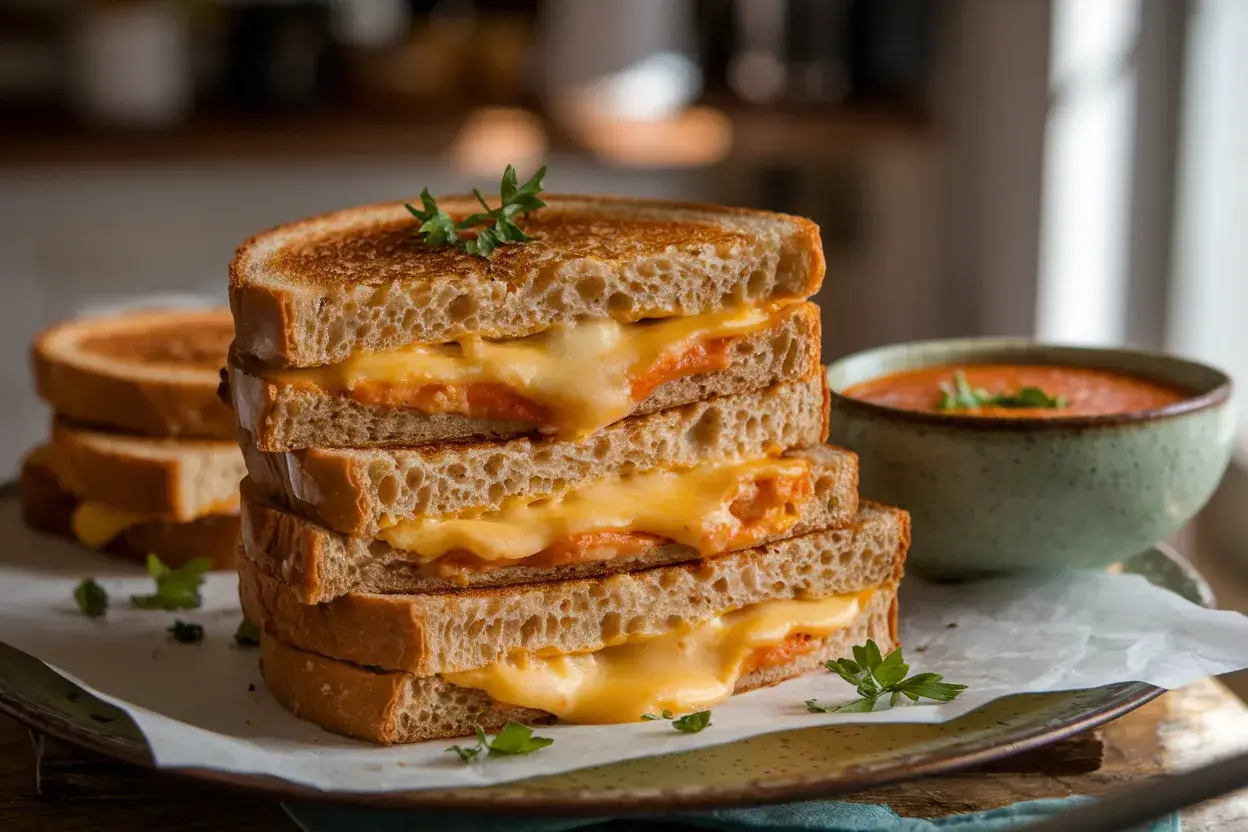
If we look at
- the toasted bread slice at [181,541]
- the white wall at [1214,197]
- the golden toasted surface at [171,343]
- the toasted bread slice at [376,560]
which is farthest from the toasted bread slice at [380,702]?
the white wall at [1214,197]

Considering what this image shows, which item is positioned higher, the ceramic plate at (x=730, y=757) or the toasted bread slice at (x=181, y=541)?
the ceramic plate at (x=730, y=757)

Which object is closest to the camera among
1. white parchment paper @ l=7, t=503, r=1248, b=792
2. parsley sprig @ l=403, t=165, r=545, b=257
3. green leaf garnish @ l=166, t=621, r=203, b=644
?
white parchment paper @ l=7, t=503, r=1248, b=792

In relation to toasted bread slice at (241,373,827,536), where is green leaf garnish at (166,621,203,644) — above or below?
below

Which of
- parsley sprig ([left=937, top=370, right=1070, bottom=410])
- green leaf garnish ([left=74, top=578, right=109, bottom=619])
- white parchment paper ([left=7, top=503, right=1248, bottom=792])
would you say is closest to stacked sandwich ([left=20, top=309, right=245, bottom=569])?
white parchment paper ([left=7, top=503, right=1248, bottom=792])

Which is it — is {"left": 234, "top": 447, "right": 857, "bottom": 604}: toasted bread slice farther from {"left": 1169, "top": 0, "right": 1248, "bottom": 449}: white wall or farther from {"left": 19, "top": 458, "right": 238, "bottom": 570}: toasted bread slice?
{"left": 1169, "top": 0, "right": 1248, "bottom": 449}: white wall

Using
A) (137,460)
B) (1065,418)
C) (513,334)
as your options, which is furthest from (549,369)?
(137,460)

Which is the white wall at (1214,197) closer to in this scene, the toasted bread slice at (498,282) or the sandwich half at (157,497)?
the toasted bread slice at (498,282)

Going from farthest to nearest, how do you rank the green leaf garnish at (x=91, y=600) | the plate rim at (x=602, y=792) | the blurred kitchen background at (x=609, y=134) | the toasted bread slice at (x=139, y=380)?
the blurred kitchen background at (x=609, y=134), the toasted bread slice at (x=139, y=380), the green leaf garnish at (x=91, y=600), the plate rim at (x=602, y=792)

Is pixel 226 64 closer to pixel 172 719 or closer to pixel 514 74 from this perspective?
pixel 514 74
